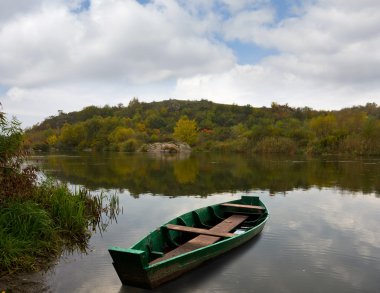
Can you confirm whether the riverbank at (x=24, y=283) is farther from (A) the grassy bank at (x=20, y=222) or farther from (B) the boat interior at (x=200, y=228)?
(B) the boat interior at (x=200, y=228)

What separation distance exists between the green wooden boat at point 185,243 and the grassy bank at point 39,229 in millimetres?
2369

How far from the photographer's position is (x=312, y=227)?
1327 cm

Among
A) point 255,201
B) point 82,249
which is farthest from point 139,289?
point 255,201

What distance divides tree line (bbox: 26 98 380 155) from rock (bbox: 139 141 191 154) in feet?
7.36

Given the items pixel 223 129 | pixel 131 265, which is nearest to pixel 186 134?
pixel 223 129

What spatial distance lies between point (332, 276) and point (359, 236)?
4070 mm

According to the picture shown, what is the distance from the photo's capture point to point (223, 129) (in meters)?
94.3

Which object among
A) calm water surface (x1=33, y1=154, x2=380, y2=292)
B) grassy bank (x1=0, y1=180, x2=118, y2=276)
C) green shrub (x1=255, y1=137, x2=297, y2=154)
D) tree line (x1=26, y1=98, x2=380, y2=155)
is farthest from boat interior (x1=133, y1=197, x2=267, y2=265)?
green shrub (x1=255, y1=137, x2=297, y2=154)

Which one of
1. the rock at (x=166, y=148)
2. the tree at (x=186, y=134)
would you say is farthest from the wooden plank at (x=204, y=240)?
the tree at (x=186, y=134)

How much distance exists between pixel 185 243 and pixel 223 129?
8530cm

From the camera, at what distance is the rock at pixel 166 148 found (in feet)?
259

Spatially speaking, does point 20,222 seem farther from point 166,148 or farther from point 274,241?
point 166,148

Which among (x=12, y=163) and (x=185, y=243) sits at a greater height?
(x=12, y=163)

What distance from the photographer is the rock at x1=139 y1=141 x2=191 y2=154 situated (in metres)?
78.9
